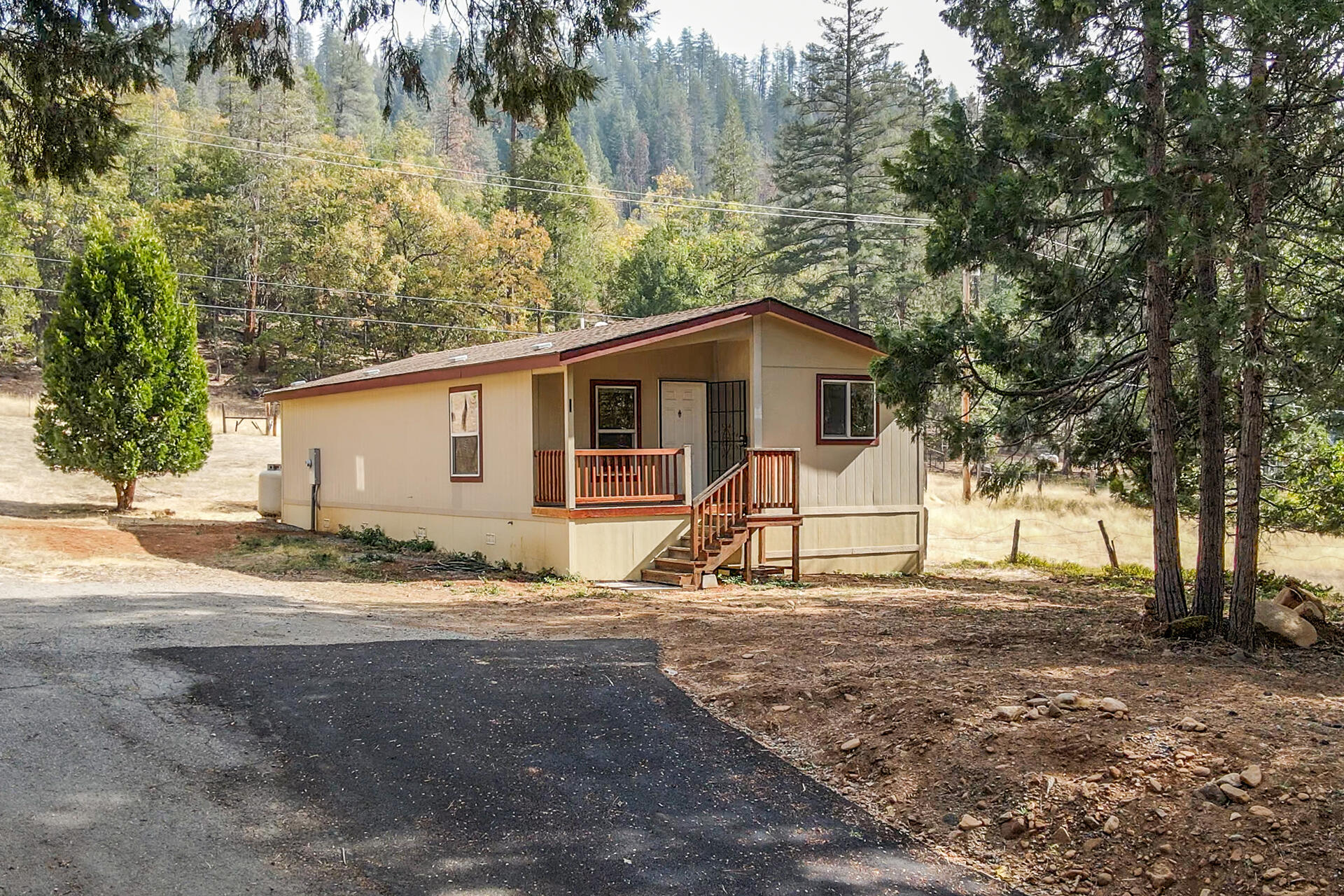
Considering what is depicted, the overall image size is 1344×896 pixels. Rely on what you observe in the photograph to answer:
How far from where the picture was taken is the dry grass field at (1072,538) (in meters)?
19.1

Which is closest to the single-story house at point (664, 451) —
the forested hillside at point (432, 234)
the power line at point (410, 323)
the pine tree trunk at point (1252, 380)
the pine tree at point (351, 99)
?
the pine tree trunk at point (1252, 380)

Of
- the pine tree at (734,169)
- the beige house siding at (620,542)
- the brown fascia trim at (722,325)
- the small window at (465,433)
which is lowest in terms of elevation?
the beige house siding at (620,542)

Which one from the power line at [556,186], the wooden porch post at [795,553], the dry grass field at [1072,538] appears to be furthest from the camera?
the power line at [556,186]

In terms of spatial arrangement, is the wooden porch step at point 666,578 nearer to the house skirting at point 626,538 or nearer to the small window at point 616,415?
the house skirting at point 626,538

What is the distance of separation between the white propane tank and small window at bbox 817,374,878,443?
12.8 meters

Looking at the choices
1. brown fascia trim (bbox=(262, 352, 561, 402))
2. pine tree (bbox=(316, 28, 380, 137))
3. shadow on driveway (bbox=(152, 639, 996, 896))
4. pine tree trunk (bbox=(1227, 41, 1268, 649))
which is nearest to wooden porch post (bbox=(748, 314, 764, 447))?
brown fascia trim (bbox=(262, 352, 561, 402))

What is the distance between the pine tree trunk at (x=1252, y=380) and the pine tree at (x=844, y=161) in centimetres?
3419

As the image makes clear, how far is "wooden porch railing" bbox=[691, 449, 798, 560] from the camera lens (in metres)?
14.9

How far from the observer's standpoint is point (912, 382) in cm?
1041

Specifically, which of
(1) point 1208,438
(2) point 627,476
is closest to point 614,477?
(2) point 627,476

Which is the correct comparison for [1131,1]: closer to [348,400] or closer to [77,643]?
[77,643]

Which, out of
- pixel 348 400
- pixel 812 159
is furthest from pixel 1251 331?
pixel 812 159

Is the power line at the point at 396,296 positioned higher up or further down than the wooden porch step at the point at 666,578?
higher up

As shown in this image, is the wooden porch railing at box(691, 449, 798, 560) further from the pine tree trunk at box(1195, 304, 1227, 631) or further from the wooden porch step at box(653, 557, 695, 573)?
the pine tree trunk at box(1195, 304, 1227, 631)
